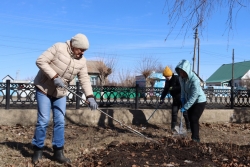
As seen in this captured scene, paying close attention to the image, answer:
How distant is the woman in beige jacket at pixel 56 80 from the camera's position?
388 cm

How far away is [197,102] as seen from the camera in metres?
5.38

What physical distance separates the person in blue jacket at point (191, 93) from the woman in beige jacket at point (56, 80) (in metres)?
1.76

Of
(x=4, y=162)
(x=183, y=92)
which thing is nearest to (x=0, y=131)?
(x=4, y=162)

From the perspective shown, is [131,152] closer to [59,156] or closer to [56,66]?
[59,156]

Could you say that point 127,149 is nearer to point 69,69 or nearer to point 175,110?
point 69,69

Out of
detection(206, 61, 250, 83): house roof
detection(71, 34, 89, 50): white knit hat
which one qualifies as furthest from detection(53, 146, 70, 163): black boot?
detection(206, 61, 250, 83): house roof

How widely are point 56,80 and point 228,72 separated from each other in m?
64.9

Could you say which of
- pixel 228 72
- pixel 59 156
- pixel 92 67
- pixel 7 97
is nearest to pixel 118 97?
pixel 7 97

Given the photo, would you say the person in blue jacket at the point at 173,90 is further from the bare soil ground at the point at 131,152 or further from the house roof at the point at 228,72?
the house roof at the point at 228,72

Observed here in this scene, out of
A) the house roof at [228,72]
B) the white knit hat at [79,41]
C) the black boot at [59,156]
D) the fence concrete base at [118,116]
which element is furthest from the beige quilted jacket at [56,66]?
the house roof at [228,72]

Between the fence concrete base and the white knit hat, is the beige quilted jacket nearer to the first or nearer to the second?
the white knit hat

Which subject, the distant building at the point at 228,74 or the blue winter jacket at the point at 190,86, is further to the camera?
the distant building at the point at 228,74

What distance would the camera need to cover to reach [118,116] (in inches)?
308

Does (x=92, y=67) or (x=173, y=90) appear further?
(x=92, y=67)
